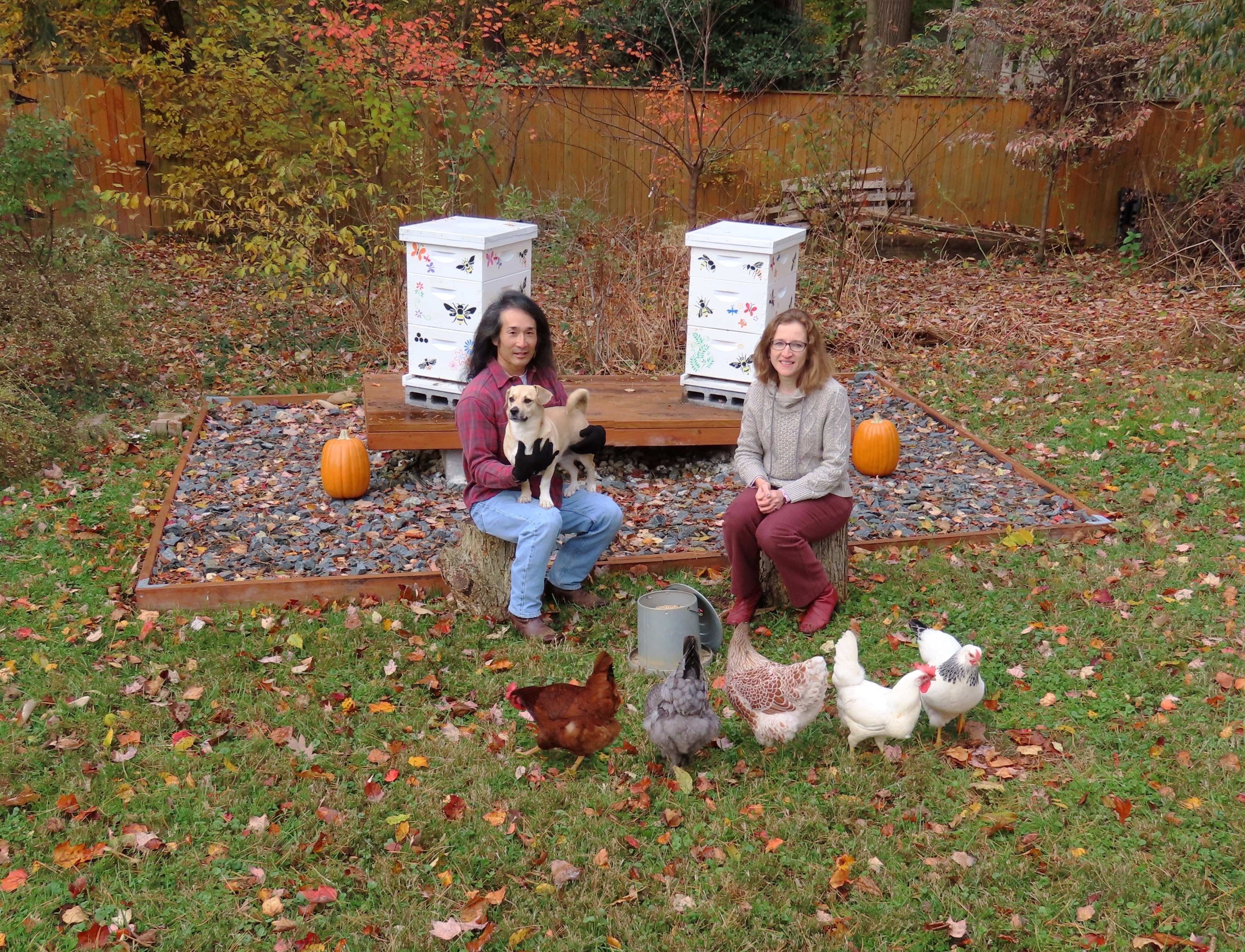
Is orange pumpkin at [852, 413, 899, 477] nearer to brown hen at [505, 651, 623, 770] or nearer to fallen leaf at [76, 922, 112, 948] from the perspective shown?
brown hen at [505, 651, 623, 770]

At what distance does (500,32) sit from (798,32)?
15.3ft

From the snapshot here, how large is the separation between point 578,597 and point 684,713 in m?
1.49

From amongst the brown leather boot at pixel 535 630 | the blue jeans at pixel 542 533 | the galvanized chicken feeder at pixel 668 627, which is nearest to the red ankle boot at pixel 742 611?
the galvanized chicken feeder at pixel 668 627

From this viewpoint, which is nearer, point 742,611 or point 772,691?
point 772,691

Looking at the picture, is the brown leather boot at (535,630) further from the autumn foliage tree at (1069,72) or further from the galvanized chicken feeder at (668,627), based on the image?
the autumn foliage tree at (1069,72)

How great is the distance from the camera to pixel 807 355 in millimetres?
4637

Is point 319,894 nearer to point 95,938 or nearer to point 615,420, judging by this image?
point 95,938

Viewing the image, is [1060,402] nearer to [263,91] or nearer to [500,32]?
[263,91]

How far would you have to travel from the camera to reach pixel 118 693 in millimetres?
4148

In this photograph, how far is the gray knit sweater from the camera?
4.60 m

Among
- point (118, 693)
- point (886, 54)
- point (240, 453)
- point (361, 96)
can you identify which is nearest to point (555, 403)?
point (118, 693)

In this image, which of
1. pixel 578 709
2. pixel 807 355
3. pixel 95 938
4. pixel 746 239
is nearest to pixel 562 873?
pixel 578 709

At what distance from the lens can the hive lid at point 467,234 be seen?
5.80 metres

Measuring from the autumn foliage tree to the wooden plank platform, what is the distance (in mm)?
8055
